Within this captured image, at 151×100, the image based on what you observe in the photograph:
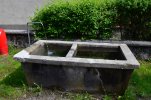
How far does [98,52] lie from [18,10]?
15.7ft

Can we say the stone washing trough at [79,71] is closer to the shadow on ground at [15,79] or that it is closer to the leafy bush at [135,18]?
the shadow on ground at [15,79]

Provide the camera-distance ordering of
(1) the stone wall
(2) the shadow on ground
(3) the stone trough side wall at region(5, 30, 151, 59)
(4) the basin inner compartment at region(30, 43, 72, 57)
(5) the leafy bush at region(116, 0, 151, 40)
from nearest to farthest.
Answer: (2) the shadow on ground → (4) the basin inner compartment at region(30, 43, 72, 57) → (5) the leafy bush at region(116, 0, 151, 40) → (3) the stone trough side wall at region(5, 30, 151, 59) → (1) the stone wall

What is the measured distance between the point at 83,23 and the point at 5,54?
2.15 meters

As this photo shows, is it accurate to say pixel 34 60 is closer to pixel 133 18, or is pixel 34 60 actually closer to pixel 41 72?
pixel 41 72

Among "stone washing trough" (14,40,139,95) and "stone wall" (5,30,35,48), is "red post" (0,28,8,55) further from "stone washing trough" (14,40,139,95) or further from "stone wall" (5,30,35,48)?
"stone washing trough" (14,40,139,95)

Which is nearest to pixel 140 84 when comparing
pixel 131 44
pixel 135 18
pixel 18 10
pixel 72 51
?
pixel 131 44

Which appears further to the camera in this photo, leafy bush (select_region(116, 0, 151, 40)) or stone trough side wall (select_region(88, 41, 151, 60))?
stone trough side wall (select_region(88, 41, 151, 60))

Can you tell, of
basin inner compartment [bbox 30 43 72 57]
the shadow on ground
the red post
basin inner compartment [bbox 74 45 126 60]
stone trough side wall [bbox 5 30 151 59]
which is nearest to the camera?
the shadow on ground

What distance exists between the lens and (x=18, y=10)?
376 inches

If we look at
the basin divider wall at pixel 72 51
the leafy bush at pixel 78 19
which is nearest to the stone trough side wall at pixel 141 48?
the leafy bush at pixel 78 19

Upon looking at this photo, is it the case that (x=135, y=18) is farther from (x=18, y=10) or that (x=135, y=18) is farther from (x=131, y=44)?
(x=18, y=10)

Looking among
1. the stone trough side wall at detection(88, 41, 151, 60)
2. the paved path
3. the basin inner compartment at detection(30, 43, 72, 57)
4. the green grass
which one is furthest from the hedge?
the paved path

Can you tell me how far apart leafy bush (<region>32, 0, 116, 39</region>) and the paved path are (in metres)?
2.84

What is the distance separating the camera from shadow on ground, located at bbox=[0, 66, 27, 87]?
5387 mm
